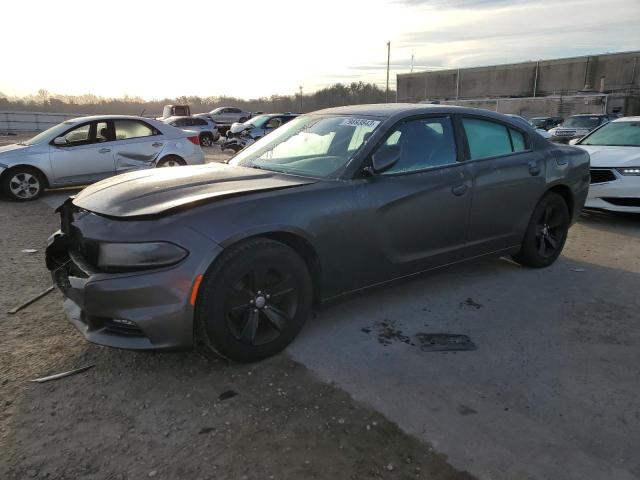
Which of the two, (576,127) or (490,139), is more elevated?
(490,139)

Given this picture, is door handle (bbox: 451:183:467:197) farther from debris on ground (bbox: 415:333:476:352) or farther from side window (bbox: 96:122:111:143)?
side window (bbox: 96:122:111:143)

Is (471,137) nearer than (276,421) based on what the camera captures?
No

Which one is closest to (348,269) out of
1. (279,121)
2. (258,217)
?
(258,217)

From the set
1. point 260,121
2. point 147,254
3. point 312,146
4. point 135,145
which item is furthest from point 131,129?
point 260,121

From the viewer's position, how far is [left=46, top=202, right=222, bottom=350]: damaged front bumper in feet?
9.39

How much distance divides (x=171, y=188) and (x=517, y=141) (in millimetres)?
3299

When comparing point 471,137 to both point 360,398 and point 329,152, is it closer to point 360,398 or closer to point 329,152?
point 329,152

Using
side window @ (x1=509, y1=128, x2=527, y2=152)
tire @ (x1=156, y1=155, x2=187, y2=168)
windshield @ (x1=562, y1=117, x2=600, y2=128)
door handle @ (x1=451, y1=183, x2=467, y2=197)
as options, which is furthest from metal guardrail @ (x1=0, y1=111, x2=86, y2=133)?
door handle @ (x1=451, y1=183, x2=467, y2=197)

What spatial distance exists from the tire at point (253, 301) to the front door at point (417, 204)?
622 mm

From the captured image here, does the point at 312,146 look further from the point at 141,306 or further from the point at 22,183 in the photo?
the point at 22,183

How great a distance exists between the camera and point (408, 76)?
73562 mm

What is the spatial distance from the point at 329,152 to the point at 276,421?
211 centimetres

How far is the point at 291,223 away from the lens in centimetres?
326

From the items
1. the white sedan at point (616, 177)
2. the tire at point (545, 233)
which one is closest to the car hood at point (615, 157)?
the white sedan at point (616, 177)
